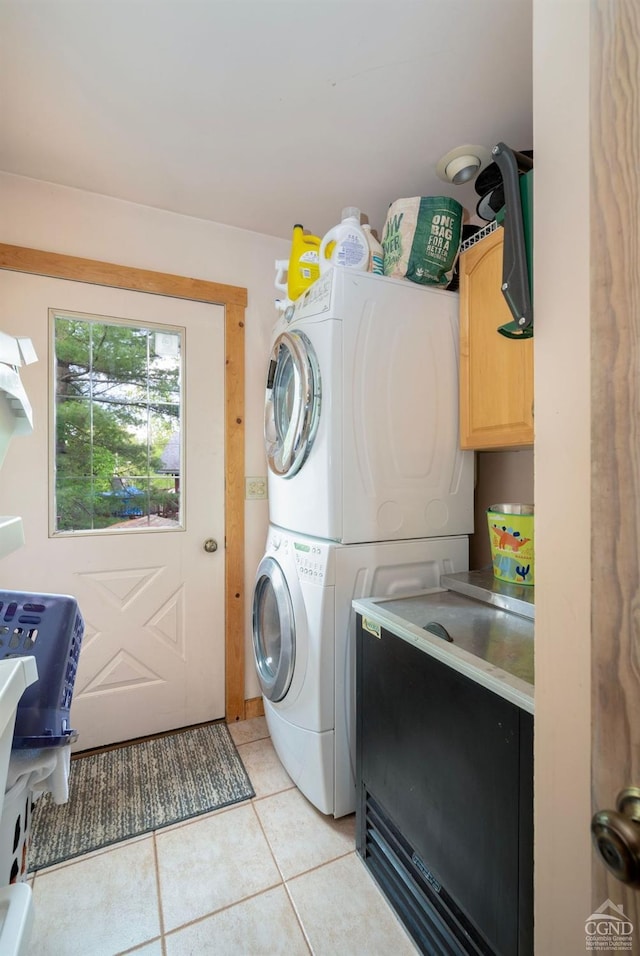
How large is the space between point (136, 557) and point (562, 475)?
187 centimetres

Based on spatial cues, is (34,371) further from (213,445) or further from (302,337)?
(302,337)

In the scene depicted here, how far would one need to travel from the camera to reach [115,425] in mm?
1876

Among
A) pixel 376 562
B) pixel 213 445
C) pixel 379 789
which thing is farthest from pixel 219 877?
pixel 213 445

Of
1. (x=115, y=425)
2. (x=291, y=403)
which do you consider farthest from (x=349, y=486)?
(x=115, y=425)

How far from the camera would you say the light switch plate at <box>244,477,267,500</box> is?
2.11 meters

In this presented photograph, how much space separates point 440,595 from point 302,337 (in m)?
1.07

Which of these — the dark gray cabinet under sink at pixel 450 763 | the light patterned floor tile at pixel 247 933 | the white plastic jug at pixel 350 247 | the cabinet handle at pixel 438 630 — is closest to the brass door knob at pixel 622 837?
the dark gray cabinet under sink at pixel 450 763

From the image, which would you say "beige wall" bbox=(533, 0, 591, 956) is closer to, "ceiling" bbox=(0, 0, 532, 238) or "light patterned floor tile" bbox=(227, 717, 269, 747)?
"ceiling" bbox=(0, 0, 532, 238)

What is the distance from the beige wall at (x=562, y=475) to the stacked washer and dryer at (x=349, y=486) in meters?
0.88

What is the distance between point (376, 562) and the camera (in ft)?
4.73

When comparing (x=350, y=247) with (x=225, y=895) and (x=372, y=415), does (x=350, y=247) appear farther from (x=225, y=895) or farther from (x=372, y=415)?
(x=225, y=895)

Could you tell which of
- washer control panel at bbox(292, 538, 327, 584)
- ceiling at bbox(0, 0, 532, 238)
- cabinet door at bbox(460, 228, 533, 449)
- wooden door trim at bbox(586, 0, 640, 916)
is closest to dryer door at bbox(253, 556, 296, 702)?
washer control panel at bbox(292, 538, 327, 584)

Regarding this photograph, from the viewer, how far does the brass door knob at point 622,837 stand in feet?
1.25

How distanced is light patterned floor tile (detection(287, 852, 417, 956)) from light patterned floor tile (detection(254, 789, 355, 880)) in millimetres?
42
